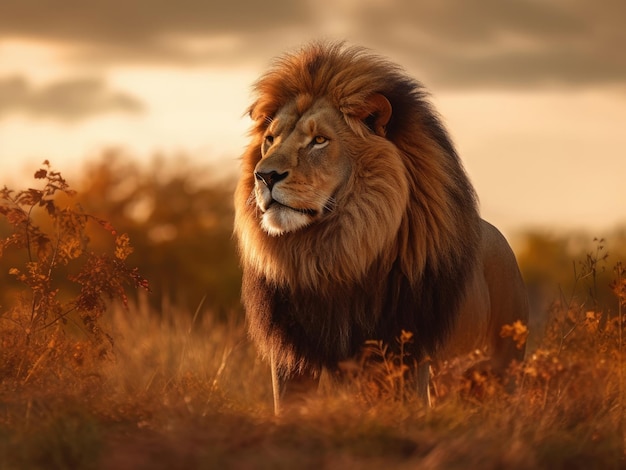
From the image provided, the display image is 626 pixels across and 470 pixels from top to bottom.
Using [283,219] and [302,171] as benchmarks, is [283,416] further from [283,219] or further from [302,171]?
[302,171]

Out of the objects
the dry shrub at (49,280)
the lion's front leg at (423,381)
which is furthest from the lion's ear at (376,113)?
the dry shrub at (49,280)

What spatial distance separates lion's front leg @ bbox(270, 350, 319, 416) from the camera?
18.5 feet

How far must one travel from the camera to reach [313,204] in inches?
210

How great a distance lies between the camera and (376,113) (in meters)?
5.64

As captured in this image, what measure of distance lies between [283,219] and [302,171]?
26 centimetres

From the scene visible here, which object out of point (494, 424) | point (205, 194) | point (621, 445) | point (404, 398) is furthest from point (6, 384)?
point (205, 194)

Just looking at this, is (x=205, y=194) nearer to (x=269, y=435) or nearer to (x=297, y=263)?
(x=297, y=263)

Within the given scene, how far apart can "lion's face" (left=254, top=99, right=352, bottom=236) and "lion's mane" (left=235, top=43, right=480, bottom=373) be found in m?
0.09

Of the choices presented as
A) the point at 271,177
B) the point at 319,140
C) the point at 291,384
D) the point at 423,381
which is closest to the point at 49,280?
the point at 291,384

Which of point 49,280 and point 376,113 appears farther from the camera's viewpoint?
point 49,280

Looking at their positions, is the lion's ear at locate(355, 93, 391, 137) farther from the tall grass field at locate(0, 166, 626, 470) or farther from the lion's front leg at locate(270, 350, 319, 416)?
the lion's front leg at locate(270, 350, 319, 416)

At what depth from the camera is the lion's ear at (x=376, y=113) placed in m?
5.60

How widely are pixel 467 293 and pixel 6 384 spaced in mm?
2571

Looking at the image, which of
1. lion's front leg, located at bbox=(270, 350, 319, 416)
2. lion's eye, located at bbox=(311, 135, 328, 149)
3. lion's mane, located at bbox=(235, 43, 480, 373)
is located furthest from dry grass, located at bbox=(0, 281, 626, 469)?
lion's eye, located at bbox=(311, 135, 328, 149)
